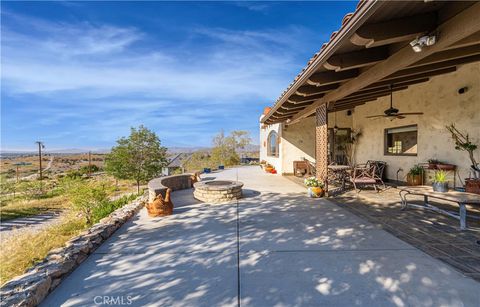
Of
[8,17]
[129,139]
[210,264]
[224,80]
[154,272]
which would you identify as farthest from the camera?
[224,80]

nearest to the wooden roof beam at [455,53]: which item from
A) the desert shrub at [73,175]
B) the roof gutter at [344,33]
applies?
the roof gutter at [344,33]

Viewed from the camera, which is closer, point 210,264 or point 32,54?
point 210,264

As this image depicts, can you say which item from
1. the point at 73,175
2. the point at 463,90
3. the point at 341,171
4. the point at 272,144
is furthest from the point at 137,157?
the point at 463,90

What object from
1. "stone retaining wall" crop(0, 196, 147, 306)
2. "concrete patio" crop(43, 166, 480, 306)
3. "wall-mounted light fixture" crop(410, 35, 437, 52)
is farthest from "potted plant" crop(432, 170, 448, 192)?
"stone retaining wall" crop(0, 196, 147, 306)

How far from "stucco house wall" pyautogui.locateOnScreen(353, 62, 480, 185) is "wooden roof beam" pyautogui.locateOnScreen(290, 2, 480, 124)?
3.51 m

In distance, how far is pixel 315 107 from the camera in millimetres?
7648

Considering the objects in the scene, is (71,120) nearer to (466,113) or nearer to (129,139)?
(129,139)

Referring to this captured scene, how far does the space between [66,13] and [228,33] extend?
5838 millimetres

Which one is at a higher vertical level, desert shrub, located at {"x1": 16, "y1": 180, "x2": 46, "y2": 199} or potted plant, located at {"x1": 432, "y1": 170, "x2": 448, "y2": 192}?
potted plant, located at {"x1": 432, "y1": 170, "x2": 448, "y2": 192}

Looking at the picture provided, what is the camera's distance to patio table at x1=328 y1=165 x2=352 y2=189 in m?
7.71

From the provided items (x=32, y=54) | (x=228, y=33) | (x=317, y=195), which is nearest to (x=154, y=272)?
(x=317, y=195)

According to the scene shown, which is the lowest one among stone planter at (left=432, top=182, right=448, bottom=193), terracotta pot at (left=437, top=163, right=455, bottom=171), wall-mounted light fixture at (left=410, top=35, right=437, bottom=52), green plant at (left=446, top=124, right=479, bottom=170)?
stone planter at (left=432, top=182, right=448, bottom=193)

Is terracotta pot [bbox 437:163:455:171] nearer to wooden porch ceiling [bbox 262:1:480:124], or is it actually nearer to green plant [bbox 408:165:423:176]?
green plant [bbox 408:165:423:176]

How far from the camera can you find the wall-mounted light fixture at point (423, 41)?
2.96 metres
